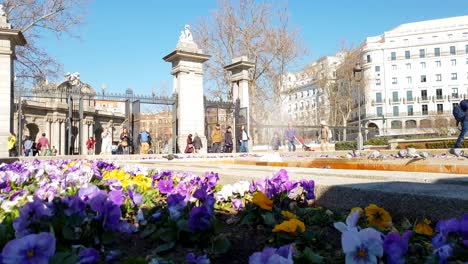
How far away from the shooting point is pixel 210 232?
163cm

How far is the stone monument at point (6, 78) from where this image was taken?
495 inches

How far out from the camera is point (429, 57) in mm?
68125

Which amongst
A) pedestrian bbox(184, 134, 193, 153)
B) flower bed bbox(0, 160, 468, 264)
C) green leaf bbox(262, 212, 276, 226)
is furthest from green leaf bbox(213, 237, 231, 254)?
pedestrian bbox(184, 134, 193, 153)

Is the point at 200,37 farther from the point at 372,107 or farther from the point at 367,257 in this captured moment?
the point at 372,107

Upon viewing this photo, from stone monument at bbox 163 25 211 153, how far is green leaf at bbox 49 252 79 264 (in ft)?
49.5

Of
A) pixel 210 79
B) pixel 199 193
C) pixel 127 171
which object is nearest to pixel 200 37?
pixel 210 79

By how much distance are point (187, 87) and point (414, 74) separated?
6393cm

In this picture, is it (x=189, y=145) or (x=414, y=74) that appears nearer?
(x=189, y=145)

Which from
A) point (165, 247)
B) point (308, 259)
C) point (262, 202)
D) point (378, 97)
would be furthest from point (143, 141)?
point (378, 97)

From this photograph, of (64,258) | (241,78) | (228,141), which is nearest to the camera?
(64,258)

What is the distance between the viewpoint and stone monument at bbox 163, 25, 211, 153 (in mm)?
16453

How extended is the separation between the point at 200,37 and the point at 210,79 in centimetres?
330

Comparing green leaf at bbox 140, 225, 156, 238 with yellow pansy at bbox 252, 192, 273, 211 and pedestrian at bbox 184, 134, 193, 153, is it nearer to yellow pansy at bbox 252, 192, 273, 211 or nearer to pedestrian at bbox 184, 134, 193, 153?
yellow pansy at bbox 252, 192, 273, 211

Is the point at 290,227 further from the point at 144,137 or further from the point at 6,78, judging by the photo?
the point at 144,137
